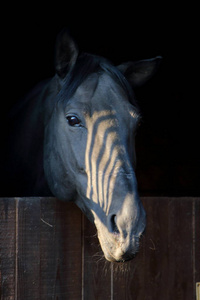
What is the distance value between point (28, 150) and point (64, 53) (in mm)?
952

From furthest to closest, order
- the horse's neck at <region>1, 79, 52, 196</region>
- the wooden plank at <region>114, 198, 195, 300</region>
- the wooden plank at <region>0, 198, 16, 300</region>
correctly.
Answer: the horse's neck at <region>1, 79, 52, 196</region> < the wooden plank at <region>114, 198, 195, 300</region> < the wooden plank at <region>0, 198, 16, 300</region>

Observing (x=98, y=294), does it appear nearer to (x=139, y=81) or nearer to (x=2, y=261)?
(x=2, y=261)

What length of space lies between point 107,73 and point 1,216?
3.42 ft

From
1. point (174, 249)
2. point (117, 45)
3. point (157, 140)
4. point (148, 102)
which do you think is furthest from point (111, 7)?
point (174, 249)

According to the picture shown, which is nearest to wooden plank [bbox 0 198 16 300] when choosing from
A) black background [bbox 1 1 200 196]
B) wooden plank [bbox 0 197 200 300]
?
wooden plank [bbox 0 197 200 300]

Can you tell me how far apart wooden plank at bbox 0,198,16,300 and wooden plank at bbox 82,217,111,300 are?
0.42 metres

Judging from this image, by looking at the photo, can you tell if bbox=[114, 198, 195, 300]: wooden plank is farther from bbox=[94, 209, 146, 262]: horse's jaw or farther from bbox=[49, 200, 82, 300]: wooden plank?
bbox=[94, 209, 146, 262]: horse's jaw

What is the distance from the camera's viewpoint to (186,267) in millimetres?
2873

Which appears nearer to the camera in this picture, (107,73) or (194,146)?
(107,73)

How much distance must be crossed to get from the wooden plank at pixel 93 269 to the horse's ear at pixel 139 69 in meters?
1.17

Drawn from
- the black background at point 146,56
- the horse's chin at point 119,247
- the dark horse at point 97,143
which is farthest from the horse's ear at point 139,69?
the black background at point 146,56

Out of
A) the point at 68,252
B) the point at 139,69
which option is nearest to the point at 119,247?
the point at 68,252

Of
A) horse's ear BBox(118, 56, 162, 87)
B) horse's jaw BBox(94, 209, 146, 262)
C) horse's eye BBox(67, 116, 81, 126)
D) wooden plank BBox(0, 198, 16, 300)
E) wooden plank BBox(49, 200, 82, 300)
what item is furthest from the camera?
horse's ear BBox(118, 56, 162, 87)

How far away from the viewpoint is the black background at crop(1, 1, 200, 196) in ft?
17.8
